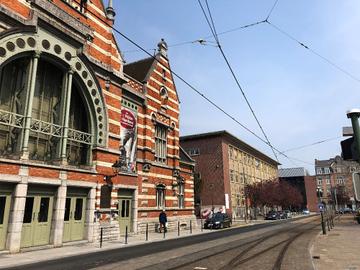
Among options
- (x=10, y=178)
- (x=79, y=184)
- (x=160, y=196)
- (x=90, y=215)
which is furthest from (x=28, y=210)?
(x=160, y=196)

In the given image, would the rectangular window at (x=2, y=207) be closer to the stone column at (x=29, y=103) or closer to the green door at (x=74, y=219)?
the stone column at (x=29, y=103)

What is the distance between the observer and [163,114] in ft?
95.7

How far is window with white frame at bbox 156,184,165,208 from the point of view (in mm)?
27234

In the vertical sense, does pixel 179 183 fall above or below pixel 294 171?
below

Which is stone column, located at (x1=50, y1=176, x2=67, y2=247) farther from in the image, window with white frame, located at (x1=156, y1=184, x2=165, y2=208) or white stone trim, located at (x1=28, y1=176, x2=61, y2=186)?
window with white frame, located at (x1=156, y1=184, x2=165, y2=208)

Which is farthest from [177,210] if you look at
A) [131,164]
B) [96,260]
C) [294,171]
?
[294,171]

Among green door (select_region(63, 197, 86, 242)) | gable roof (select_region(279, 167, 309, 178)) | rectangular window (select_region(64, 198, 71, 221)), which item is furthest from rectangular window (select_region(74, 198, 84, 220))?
gable roof (select_region(279, 167, 309, 178))

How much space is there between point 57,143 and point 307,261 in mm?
13716

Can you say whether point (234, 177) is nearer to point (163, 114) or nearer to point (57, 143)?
point (163, 114)

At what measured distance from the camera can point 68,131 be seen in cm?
1867

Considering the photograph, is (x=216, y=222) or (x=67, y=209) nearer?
(x=67, y=209)

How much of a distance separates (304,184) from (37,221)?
99.2 m

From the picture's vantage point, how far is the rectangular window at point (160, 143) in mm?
28219

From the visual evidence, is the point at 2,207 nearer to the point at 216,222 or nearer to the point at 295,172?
the point at 216,222
